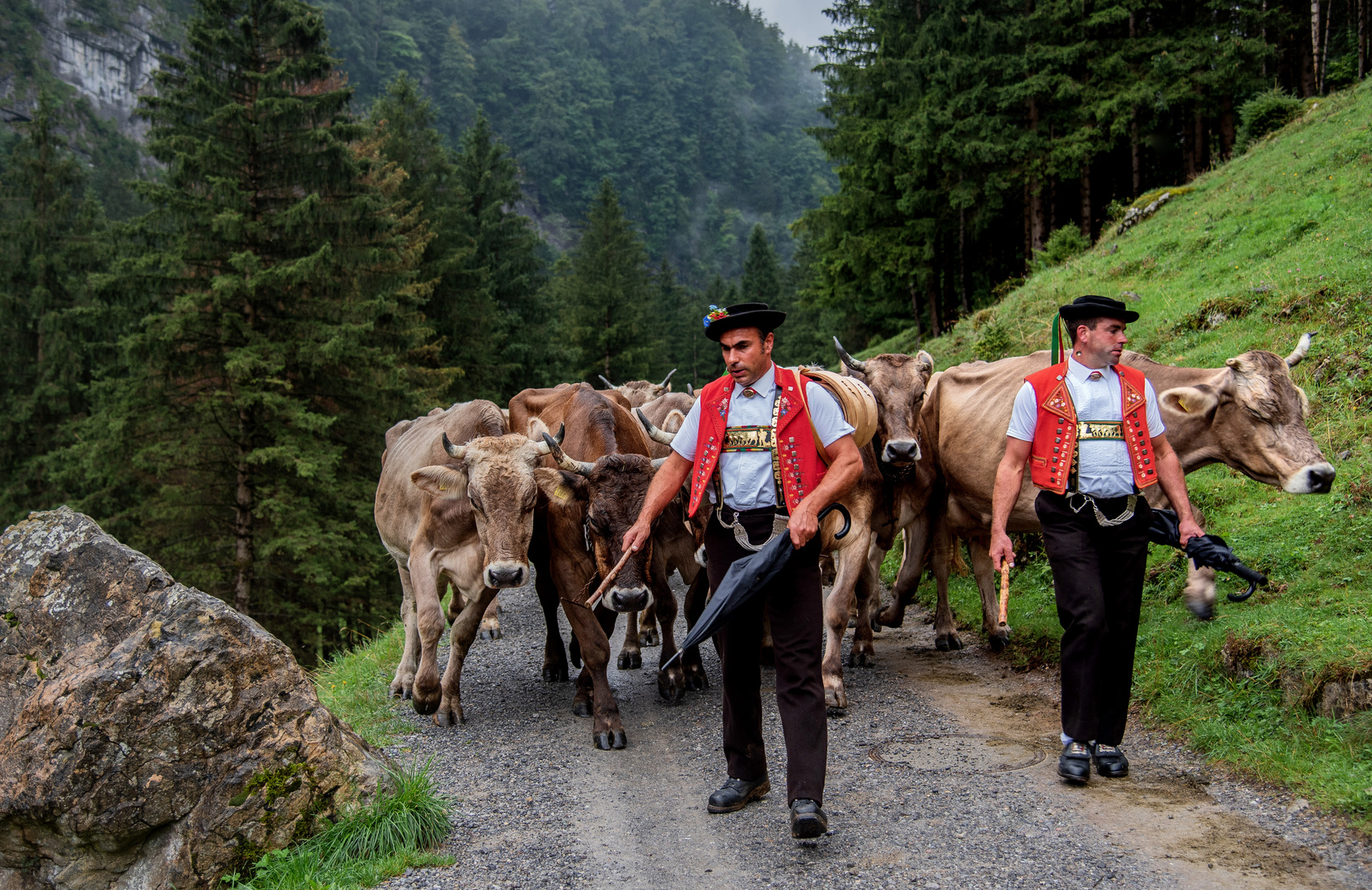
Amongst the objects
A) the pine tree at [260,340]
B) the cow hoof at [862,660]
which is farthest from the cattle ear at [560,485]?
the pine tree at [260,340]

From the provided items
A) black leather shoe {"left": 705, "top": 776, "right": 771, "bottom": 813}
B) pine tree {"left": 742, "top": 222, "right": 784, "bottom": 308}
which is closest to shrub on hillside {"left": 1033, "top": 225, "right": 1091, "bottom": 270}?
black leather shoe {"left": 705, "top": 776, "right": 771, "bottom": 813}

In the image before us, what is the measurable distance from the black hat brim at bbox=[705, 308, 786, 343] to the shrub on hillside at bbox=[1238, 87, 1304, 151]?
69.6 feet

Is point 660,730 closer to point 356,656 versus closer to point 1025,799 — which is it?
point 1025,799

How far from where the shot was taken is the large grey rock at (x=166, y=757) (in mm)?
4453

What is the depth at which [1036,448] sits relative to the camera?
16.9 ft

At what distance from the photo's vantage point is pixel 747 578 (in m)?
4.41

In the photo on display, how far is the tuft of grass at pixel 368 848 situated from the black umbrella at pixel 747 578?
67.8 inches

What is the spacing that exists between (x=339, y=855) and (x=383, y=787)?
1.39 ft

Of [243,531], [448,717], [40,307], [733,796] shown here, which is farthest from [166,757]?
[40,307]

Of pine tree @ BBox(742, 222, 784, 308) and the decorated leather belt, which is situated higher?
pine tree @ BBox(742, 222, 784, 308)

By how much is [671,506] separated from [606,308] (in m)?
38.7

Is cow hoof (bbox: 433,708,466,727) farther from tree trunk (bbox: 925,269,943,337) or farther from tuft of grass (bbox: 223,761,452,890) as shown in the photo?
tree trunk (bbox: 925,269,943,337)

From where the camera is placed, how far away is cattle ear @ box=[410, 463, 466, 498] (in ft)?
23.7

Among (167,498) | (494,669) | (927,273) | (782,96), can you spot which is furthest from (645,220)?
(494,669)
